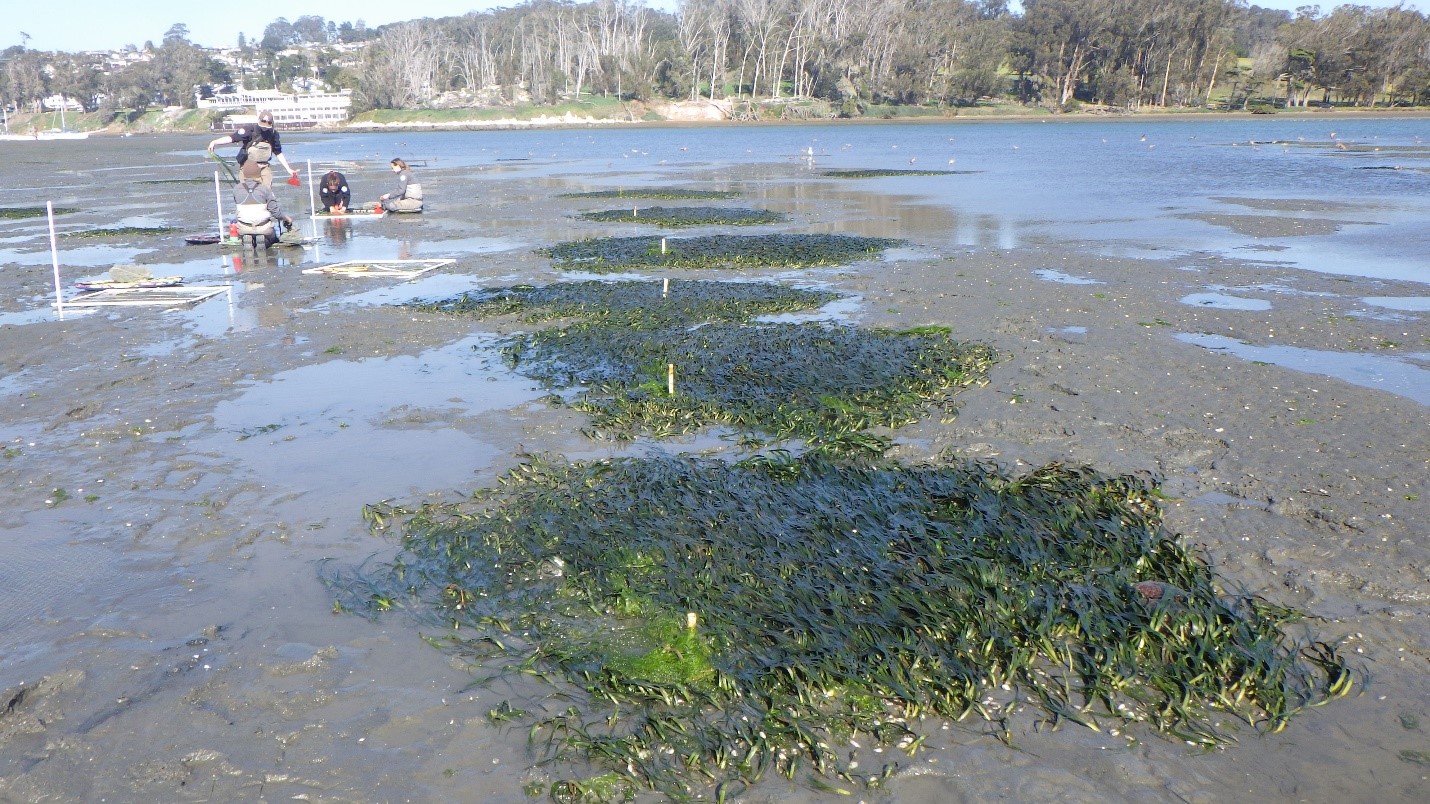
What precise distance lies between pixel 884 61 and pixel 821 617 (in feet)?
418

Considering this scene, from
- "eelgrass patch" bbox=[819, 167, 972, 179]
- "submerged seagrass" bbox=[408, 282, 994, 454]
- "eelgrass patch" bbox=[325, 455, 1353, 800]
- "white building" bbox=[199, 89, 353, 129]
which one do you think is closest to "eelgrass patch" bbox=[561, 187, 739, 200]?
"eelgrass patch" bbox=[819, 167, 972, 179]

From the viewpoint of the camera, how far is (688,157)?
178ft

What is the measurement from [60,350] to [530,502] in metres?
6.74

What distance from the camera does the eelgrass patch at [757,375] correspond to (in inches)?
309

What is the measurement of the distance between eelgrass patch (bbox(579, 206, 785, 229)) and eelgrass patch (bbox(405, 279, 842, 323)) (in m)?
7.78

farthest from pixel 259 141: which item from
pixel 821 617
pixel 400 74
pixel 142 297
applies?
pixel 400 74

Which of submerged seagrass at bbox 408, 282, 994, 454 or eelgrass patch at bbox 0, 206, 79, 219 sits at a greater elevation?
submerged seagrass at bbox 408, 282, 994, 454

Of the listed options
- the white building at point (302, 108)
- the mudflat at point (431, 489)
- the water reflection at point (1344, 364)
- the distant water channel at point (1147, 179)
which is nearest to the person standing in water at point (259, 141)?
the mudflat at point (431, 489)

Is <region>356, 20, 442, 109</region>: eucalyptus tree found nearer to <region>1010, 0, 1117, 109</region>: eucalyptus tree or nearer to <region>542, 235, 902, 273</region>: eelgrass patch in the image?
<region>1010, 0, 1117, 109</region>: eucalyptus tree

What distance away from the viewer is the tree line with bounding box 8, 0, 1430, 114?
352 ft

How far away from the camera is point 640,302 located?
41.3ft

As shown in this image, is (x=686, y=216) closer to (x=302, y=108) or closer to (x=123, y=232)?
(x=123, y=232)

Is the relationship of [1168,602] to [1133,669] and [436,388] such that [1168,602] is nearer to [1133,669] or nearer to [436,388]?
[1133,669]

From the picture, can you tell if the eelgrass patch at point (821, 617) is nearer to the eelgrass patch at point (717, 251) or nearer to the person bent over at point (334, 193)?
the eelgrass patch at point (717, 251)
